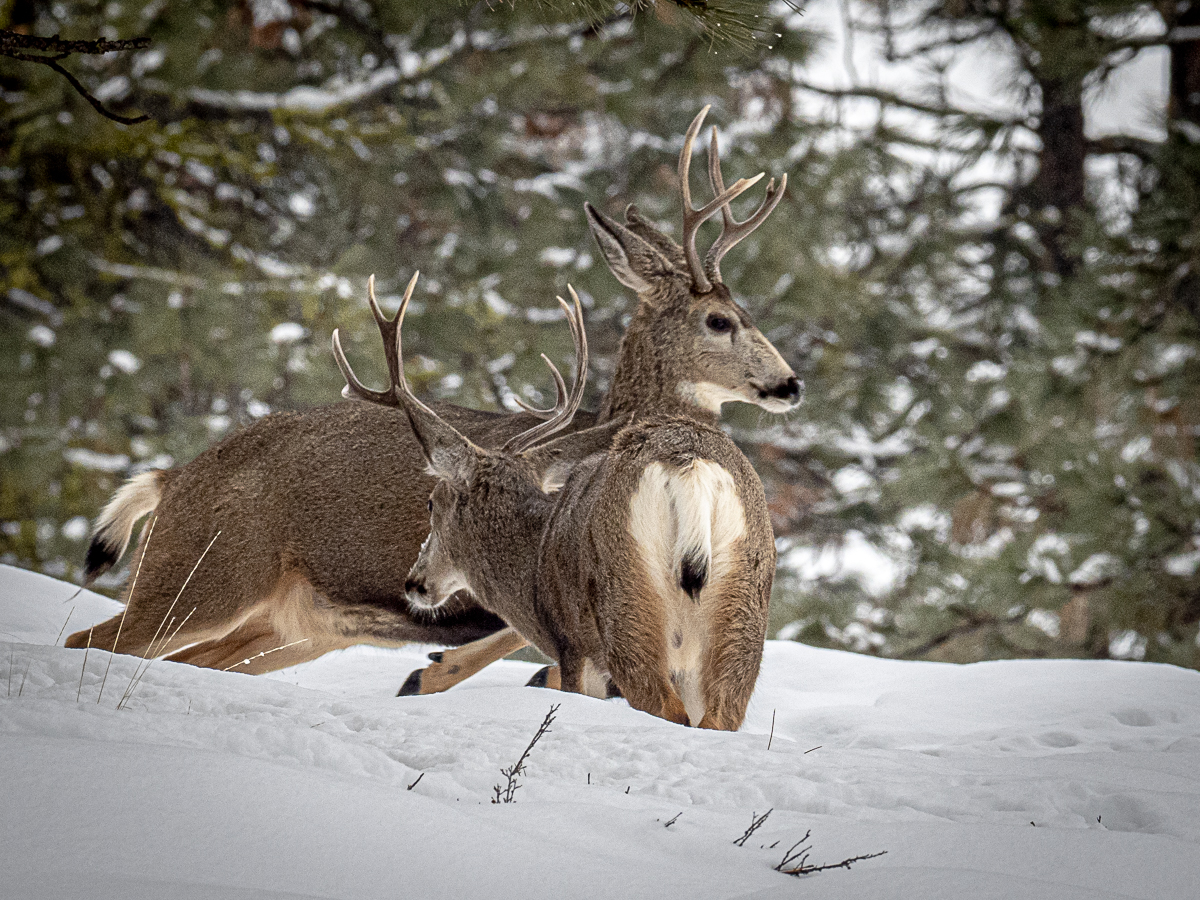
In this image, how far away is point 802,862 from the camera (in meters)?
2.09

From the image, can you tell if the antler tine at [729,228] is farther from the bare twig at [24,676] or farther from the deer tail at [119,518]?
the bare twig at [24,676]

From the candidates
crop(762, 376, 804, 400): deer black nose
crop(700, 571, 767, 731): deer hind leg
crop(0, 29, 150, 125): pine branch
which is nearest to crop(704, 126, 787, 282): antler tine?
crop(762, 376, 804, 400): deer black nose

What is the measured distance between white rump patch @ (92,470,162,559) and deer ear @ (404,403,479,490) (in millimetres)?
1384

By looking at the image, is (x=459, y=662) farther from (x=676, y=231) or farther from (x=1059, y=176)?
(x=1059, y=176)

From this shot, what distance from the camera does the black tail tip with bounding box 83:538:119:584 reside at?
195 inches

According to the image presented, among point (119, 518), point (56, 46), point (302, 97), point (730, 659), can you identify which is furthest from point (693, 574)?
point (302, 97)

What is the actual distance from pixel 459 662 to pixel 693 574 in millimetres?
1958

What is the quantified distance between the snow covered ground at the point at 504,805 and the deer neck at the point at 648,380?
141cm

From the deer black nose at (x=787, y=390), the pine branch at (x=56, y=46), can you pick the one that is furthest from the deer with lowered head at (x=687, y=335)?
the pine branch at (x=56, y=46)

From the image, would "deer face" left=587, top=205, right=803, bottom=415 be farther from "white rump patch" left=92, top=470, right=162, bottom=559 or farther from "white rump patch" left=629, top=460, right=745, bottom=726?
"white rump patch" left=92, top=470, right=162, bottom=559

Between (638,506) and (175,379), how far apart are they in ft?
28.9

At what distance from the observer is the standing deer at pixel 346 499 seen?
4.43m

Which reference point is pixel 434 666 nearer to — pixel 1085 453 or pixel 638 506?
pixel 638 506

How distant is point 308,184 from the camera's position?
11602mm
